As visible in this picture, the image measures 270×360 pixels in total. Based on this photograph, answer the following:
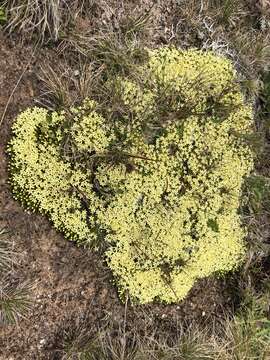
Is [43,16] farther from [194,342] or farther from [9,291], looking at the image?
[194,342]

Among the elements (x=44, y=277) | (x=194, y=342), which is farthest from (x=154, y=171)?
(x=194, y=342)

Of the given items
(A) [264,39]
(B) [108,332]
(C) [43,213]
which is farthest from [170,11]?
(B) [108,332]

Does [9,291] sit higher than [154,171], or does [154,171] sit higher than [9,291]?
[154,171]

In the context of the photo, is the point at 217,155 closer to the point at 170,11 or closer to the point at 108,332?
the point at 170,11

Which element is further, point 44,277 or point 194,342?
point 194,342

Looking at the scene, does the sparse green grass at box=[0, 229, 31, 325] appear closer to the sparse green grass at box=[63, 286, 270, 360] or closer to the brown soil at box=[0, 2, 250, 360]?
the brown soil at box=[0, 2, 250, 360]

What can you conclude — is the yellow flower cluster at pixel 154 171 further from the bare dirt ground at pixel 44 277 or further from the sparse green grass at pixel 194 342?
the sparse green grass at pixel 194 342

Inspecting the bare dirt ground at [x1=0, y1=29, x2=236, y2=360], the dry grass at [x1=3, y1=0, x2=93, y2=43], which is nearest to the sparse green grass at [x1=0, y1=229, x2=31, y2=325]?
the bare dirt ground at [x1=0, y1=29, x2=236, y2=360]
